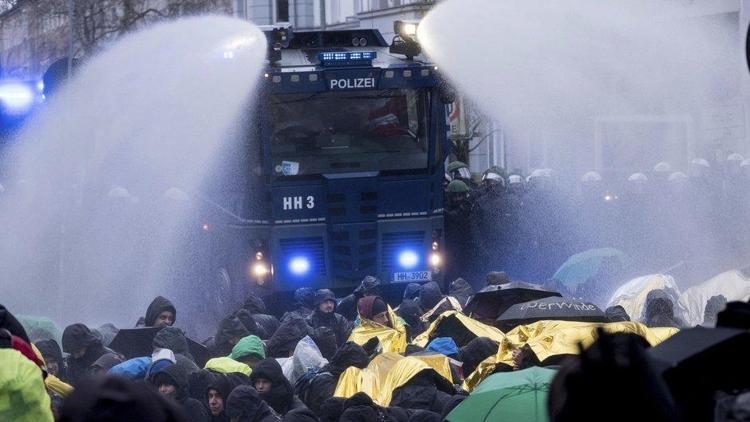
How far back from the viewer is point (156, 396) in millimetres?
2914

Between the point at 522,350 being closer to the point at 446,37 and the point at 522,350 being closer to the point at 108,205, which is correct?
the point at 446,37

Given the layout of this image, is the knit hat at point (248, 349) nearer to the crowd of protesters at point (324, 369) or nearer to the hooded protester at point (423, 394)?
the crowd of protesters at point (324, 369)

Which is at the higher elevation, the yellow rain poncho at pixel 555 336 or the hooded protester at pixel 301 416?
the yellow rain poncho at pixel 555 336

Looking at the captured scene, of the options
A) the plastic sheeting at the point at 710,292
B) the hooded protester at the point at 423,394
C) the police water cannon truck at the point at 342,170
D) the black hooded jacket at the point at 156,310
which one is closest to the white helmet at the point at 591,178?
the police water cannon truck at the point at 342,170

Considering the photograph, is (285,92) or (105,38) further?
(105,38)

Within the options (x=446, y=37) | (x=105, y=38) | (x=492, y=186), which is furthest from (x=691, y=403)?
(x=105, y=38)

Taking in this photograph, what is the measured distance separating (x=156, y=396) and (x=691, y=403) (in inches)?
42.8

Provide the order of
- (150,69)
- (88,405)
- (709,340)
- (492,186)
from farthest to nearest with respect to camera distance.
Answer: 1. (492,186)
2. (150,69)
3. (709,340)
4. (88,405)

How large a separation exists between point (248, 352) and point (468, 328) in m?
1.70

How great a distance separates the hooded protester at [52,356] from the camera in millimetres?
9617

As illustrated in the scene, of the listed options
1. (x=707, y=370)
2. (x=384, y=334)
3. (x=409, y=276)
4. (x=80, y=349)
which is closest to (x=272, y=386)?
(x=80, y=349)

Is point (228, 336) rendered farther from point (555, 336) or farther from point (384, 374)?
point (555, 336)

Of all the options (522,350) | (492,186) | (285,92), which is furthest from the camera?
(492,186)

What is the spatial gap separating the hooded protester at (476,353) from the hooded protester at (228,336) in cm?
215
